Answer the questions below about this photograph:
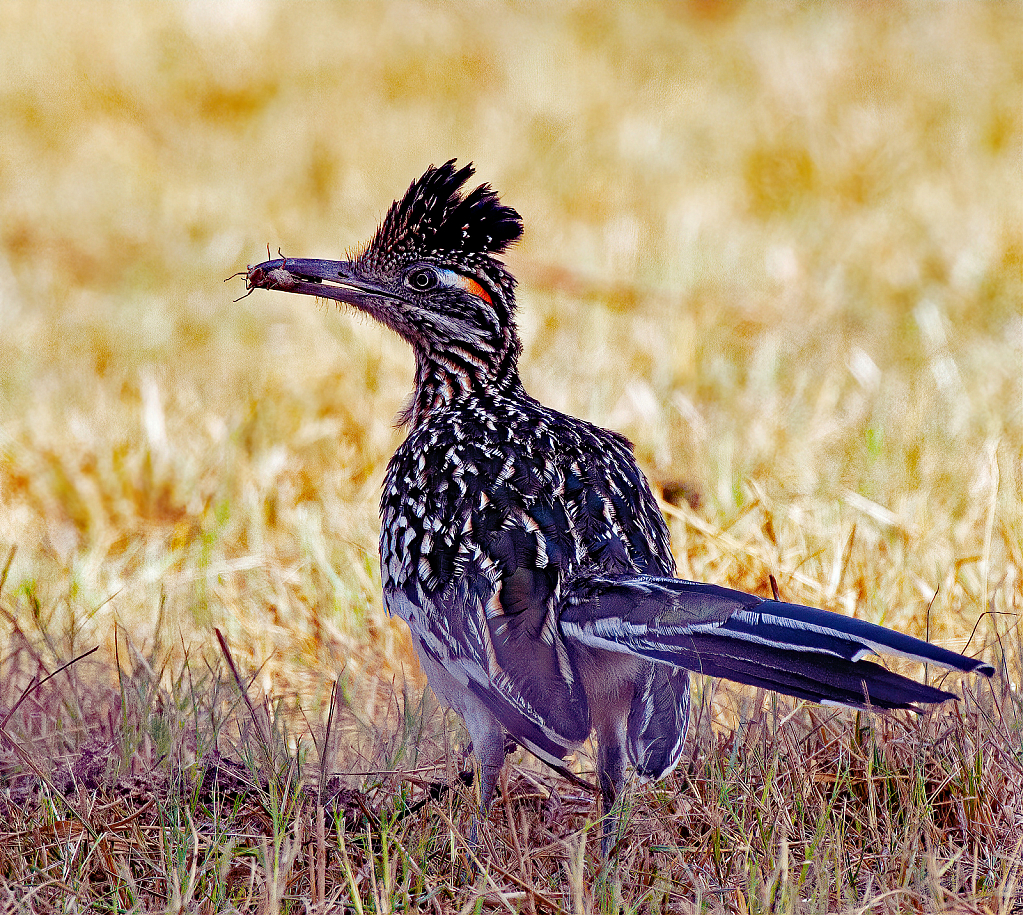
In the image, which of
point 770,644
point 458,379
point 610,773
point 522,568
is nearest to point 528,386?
point 458,379

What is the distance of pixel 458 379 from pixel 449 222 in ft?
1.76

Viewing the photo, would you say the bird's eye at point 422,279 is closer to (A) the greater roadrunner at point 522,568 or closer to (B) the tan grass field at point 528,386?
(A) the greater roadrunner at point 522,568

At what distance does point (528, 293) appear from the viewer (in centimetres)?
862

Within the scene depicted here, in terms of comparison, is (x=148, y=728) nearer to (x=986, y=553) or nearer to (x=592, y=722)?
(x=592, y=722)

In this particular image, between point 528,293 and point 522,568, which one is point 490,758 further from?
point 528,293

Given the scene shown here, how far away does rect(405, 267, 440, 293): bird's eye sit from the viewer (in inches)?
194

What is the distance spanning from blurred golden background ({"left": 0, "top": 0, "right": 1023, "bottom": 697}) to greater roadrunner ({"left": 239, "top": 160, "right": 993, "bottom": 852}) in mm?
972

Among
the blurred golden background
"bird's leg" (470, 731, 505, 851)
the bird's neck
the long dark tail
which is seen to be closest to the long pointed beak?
the bird's neck

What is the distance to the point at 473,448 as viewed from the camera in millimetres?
4332

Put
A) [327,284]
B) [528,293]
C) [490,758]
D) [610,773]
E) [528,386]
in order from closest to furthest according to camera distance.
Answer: [610,773]
[490,758]
[327,284]
[528,386]
[528,293]

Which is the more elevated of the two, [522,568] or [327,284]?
[327,284]

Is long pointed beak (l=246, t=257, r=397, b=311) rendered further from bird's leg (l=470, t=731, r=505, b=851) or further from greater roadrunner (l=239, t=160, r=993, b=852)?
bird's leg (l=470, t=731, r=505, b=851)

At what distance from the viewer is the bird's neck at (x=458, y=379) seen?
4910mm

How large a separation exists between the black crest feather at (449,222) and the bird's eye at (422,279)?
0.05m
